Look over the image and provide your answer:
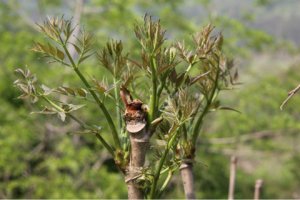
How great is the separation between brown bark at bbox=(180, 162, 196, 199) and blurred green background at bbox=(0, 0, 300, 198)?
5952 millimetres

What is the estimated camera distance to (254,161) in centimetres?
1245

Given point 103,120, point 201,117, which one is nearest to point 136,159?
point 201,117

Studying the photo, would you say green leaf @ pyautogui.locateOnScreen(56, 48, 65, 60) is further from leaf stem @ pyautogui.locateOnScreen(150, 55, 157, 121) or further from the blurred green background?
the blurred green background

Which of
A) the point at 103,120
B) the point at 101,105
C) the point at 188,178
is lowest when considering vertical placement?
the point at 103,120

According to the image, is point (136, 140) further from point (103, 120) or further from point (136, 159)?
point (103, 120)

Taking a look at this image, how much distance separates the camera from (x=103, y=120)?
7.64m

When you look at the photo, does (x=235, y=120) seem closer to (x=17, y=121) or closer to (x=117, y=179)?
(x=117, y=179)

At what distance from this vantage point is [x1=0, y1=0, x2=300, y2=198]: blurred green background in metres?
7.24

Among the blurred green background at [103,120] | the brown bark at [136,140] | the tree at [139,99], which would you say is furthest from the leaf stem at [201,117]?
the blurred green background at [103,120]

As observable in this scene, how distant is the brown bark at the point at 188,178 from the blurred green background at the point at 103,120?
5952 mm

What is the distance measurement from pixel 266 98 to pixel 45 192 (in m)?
4.26

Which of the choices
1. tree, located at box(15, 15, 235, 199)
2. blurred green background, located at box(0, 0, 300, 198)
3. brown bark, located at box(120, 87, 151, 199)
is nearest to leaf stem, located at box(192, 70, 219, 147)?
tree, located at box(15, 15, 235, 199)

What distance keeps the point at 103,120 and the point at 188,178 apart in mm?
7019

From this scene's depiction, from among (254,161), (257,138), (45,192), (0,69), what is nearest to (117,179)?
(45,192)
